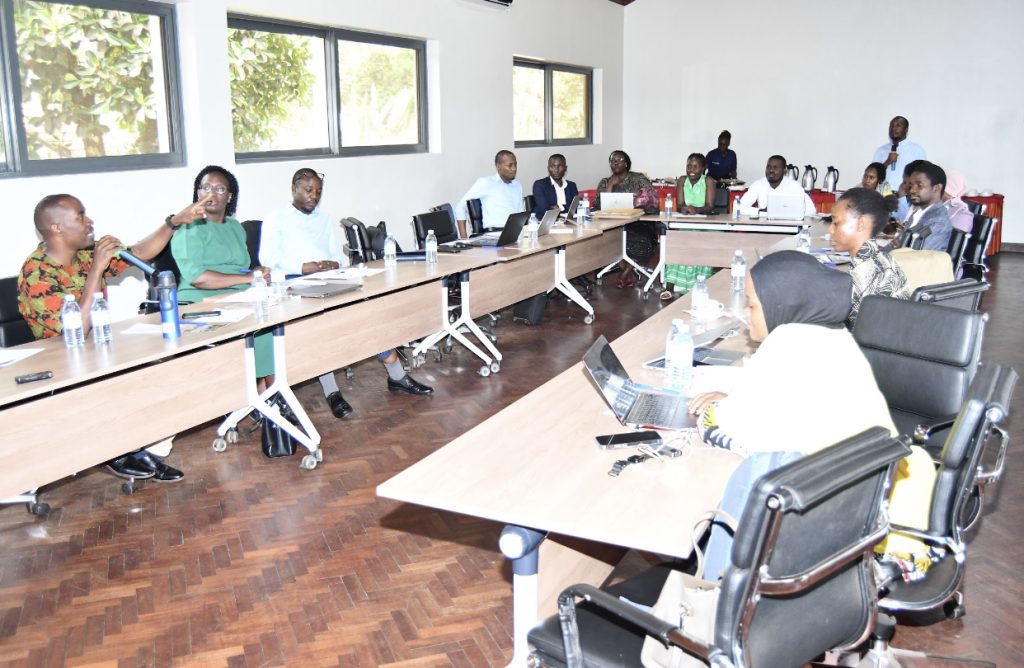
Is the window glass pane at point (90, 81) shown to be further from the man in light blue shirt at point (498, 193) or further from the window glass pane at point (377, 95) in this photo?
the man in light blue shirt at point (498, 193)

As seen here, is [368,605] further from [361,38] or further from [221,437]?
[361,38]

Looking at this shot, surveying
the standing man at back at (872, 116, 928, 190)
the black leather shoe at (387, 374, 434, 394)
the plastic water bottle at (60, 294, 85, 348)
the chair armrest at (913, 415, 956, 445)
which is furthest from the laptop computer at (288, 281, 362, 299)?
the standing man at back at (872, 116, 928, 190)

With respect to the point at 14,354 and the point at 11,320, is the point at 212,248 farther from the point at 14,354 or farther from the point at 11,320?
the point at 14,354

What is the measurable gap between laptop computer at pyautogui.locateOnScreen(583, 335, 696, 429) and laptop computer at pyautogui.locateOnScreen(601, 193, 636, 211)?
5957 mm

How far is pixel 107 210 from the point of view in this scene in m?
5.54

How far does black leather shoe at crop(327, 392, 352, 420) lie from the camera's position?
502 cm

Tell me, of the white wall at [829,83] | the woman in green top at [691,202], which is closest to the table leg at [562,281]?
the woman in green top at [691,202]

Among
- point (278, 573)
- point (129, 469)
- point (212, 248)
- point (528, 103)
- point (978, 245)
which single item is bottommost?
point (278, 573)

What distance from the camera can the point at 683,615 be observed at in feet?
5.85

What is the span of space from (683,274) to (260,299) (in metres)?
5.15

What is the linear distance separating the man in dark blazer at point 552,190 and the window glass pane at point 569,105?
89.6 inches

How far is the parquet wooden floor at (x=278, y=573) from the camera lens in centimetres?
279

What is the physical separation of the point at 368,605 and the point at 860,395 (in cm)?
180

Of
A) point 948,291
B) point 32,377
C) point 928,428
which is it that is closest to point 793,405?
point 928,428
